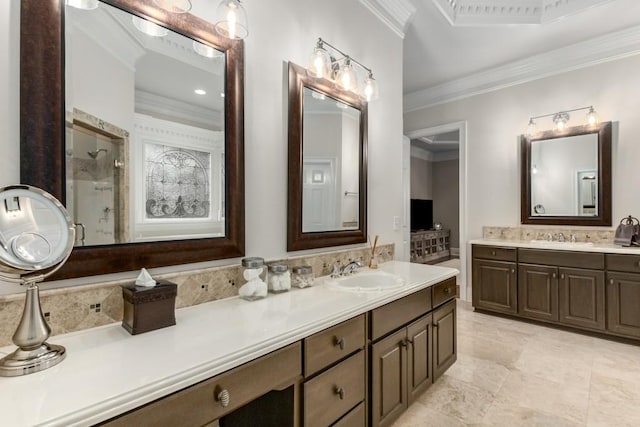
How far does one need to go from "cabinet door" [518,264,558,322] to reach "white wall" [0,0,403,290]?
6.42ft

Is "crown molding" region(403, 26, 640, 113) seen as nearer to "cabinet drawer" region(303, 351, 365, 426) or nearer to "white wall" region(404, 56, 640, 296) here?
"white wall" region(404, 56, 640, 296)

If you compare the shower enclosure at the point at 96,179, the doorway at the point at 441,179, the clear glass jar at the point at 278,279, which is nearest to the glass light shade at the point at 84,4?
the shower enclosure at the point at 96,179

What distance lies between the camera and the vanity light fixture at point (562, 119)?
128 inches

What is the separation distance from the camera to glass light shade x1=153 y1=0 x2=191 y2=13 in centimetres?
129

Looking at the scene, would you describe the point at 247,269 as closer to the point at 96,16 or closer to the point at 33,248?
the point at 33,248

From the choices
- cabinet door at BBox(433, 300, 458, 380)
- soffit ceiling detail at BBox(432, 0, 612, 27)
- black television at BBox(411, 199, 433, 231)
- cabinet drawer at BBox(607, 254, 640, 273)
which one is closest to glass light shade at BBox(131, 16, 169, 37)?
cabinet door at BBox(433, 300, 458, 380)

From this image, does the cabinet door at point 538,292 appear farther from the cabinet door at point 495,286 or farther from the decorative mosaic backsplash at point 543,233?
the decorative mosaic backsplash at point 543,233

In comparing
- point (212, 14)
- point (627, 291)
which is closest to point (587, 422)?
point (627, 291)

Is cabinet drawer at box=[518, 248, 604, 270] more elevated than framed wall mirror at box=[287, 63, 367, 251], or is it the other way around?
framed wall mirror at box=[287, 63, 367, 251]

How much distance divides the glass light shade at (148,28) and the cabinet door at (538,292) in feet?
12.2

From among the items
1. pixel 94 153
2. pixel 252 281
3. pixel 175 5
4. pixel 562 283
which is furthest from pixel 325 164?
pixel 562 283

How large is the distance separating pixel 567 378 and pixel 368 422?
178 centimetres

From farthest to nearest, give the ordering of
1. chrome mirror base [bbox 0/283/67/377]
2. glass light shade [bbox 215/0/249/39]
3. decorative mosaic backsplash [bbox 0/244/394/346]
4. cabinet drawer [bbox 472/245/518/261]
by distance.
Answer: cabinet drawer [bbox 472/245/518/261]
glass light shade [bbox 215/0/249/39]
decorative mosaic backsplash [bbox 0/244/394/346]
chrome mirror base [bbox 0/283/67/377]

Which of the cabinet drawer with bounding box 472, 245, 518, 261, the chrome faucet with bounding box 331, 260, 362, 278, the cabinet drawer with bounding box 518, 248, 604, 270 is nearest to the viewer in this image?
the chrome faucet with bounding box 331, 260, 362, 278
